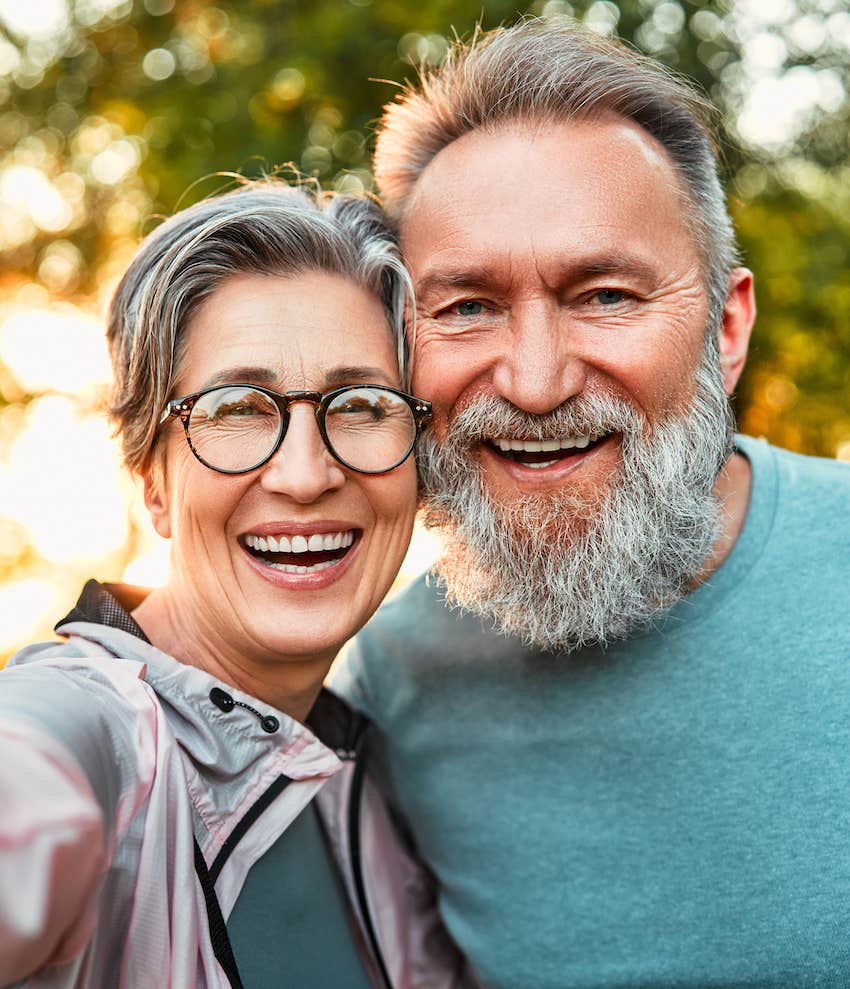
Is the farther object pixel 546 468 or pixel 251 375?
pixel 546 468

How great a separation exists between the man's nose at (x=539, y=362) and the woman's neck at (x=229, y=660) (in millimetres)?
815

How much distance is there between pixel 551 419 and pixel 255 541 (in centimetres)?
80

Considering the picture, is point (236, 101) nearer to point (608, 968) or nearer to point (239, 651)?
point (239, 651)

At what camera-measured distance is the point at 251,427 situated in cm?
218

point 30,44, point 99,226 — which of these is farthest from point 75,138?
point 99,226

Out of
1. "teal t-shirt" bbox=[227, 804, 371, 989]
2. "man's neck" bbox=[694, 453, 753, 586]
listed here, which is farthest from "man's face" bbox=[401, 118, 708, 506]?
"teal t-shirt" bbox=[227, 804, 371, 989]

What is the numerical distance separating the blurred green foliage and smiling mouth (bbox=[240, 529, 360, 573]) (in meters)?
2.64

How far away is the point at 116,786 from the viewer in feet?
5.12

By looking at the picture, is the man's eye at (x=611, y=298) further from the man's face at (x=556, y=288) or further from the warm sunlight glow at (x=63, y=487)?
the warm sunlight glow at (x=63, y=487)

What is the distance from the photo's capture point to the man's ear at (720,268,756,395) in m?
2.80

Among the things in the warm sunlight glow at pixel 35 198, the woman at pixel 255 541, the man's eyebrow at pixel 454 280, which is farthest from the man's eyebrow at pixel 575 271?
the warm sunlight glow at pixel 35 198

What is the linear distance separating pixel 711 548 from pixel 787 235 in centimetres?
397

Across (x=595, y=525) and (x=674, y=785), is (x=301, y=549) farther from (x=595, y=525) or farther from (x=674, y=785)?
(x=674, y=785)

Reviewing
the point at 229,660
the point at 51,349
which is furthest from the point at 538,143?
the point at 51,349
